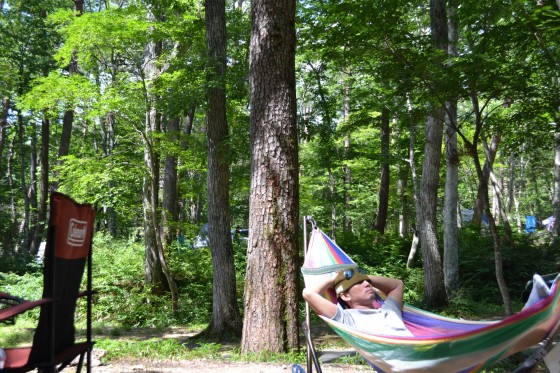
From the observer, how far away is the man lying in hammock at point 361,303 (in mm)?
2824

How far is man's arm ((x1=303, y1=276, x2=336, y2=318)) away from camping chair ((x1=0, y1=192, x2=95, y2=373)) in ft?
4.27

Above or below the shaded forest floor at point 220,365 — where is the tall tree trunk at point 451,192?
above

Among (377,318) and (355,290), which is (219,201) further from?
(377,318)

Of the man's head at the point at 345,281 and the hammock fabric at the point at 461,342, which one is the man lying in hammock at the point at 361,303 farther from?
the hammock fabric at the point at 461,342

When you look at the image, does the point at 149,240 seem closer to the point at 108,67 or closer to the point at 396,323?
the point at 108,67

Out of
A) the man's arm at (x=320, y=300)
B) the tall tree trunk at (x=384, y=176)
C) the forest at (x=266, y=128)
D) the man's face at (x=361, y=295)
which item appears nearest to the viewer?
the man's arm at (x=320, y=300)

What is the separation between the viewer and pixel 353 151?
1291 centimetres

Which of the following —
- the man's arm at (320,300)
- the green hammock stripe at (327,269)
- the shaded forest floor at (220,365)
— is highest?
the green hammock stripe at (327,269)

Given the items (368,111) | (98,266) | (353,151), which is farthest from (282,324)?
(353,151)

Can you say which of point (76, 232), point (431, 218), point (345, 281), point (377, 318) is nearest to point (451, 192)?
point (431, 218)

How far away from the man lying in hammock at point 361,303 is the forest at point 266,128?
1.16 m

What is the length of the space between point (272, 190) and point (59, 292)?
2395 millimetres

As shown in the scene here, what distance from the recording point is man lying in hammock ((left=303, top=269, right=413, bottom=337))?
2826mm

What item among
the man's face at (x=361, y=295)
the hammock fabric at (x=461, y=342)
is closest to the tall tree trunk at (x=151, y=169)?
the man's face at (x=361, y=295)
